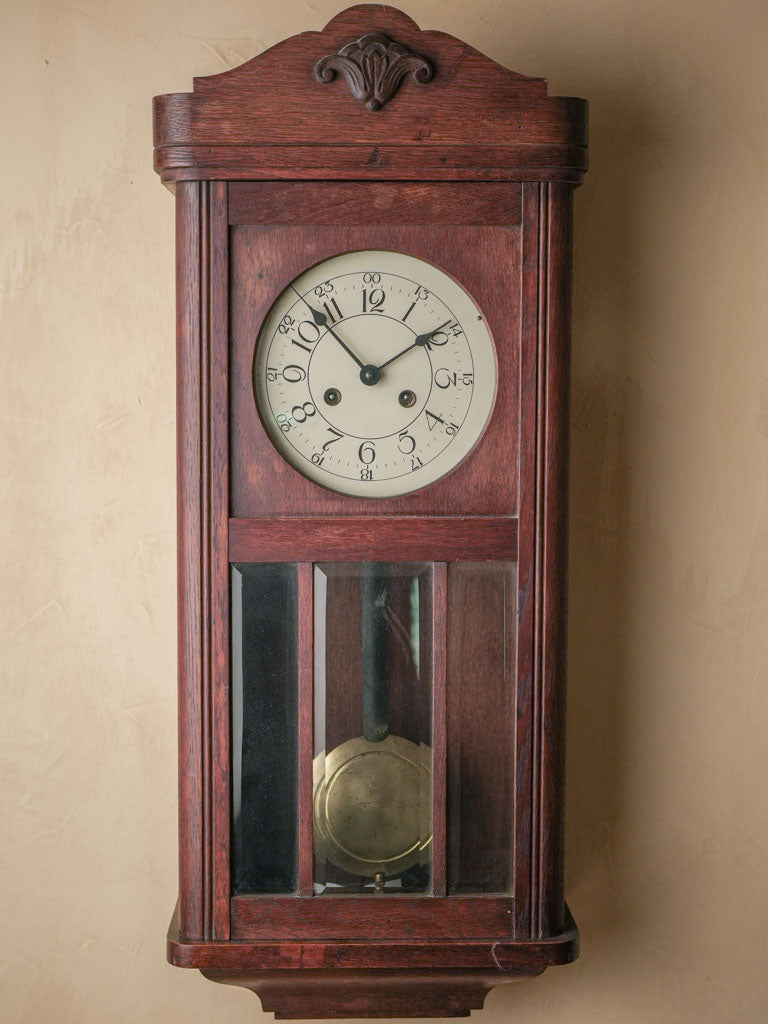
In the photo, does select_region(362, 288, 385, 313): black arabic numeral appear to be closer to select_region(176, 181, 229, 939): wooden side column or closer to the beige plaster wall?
select_region(176, 181, 229, 939): wooden side column

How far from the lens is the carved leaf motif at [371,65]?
105 cm

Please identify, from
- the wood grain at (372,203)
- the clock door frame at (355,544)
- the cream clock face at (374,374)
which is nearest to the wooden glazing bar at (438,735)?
Answer: the clock door frame at (355,544)

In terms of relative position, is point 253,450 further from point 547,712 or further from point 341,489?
point 547,712

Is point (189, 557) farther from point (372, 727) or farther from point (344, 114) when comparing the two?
point (344, 114)

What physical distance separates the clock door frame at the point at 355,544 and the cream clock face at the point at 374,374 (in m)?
0.02

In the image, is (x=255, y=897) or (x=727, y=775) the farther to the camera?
(x=727, y=775)

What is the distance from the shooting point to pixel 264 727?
1104 millimetres

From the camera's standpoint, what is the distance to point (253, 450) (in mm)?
1090

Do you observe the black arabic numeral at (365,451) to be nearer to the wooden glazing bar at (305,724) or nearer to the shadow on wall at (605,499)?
the wooden glazing bar at (305,724)

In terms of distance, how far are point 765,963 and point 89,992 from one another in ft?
2.58

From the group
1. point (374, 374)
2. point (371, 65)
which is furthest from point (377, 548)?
point (371, 65)

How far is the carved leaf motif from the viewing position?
1.05 meters

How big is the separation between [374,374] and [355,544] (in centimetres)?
16

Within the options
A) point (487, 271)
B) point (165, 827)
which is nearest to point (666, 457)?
point (487, 271)
